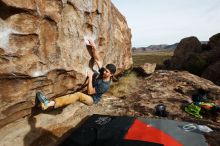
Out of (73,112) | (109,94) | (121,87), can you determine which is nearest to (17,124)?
(73,112)

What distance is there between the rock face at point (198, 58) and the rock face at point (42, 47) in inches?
596

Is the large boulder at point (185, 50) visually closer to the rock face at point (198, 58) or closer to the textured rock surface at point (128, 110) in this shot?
the rock face at point (198, 58)

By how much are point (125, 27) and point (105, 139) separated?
28.2ft

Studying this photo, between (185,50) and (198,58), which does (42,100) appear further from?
(185,50)

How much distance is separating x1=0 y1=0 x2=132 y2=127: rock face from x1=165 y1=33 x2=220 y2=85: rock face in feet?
49.6

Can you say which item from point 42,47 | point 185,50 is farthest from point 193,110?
point 185,50

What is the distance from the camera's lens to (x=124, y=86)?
460 inches

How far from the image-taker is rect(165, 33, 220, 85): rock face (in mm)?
20094

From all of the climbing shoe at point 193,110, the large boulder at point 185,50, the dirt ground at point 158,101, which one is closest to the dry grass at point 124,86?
the dirt ground at point 158,101

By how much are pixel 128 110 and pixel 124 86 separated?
8.21 ft

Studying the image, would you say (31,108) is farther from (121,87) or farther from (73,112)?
(121,87)

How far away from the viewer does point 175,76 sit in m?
14.1

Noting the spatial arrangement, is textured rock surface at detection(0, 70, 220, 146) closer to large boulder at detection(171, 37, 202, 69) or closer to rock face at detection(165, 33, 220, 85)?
rock face at detection(165, 33, 220, 85)

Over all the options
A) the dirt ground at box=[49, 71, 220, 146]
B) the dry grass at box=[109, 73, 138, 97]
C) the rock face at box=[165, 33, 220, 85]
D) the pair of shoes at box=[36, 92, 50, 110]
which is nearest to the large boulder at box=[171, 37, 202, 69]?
the rock face at box=[165, 33, 220, 85]
